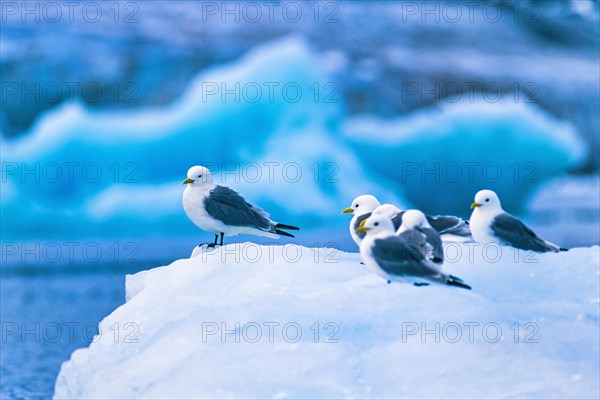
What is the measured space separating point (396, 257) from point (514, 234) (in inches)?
37.2

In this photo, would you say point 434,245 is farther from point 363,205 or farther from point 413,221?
point 363,205

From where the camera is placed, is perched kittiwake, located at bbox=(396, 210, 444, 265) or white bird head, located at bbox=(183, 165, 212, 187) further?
white bird head, located at bbox=(183, 165, 212, 187)

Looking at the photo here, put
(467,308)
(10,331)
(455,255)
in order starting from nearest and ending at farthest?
(467,308) < (455,255) < (10,331)

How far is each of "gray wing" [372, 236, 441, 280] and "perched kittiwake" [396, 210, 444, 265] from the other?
8 cm

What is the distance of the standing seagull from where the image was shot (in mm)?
5242

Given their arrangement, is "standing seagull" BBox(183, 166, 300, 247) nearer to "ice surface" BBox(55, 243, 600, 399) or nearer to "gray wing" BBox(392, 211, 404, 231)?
"ice surface" BBox(55, 243, 600, 399)

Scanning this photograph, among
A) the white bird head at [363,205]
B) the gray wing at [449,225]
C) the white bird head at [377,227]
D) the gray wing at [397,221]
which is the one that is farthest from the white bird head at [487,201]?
the white bird head at [377,227]

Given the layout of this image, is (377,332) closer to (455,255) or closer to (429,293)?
(429,293)

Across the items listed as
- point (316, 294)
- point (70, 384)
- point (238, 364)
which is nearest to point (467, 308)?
point (316, 294)

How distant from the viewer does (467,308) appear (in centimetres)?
440

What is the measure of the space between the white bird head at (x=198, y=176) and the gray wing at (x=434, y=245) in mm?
1493

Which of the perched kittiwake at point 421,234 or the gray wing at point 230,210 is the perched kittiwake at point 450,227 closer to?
the perched kittiwake at point 421,234

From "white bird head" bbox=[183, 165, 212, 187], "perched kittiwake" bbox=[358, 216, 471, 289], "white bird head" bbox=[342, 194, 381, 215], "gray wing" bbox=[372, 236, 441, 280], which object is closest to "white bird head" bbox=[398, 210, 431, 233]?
"perched kittiwake" bbox=[358, 216, 471, 289]

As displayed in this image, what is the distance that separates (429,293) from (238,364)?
107 cm
